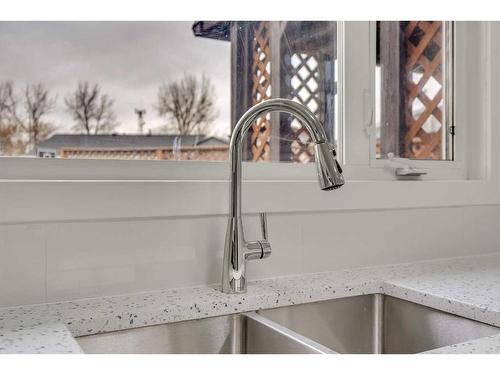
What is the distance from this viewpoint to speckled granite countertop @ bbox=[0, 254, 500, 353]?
3.03ft

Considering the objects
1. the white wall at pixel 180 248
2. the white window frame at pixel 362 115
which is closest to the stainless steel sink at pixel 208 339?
the white wall at pixel 180 248

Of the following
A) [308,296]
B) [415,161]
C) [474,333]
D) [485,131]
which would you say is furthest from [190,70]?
[485,131]

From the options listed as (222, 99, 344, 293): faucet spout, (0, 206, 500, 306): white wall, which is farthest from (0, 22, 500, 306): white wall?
(222, 99, 344, 293): faucet spout

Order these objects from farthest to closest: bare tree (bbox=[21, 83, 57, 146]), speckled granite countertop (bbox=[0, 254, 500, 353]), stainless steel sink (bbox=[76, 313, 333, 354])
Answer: bare tree (bbox=[21, 83, 57, 146])
stainless steel sink (bbox=[76, 313, 333, 354])
speckled granite countertop (bbox=[0, 254, 500, 353])

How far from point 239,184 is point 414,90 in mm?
919

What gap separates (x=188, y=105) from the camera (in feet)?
4.60

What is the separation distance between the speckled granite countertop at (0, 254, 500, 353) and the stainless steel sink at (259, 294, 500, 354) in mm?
24

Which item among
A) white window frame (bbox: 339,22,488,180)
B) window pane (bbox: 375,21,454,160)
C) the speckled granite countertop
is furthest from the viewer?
window pane (bbox: 375,21,454,160)

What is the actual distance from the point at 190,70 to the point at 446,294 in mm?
843

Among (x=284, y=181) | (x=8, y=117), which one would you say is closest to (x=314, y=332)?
(x=284, y=181)

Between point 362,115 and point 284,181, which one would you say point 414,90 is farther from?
point 284,181

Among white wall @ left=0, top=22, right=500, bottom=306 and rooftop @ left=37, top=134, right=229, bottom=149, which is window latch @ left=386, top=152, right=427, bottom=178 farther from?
rooftop @ left=37, top=134, right=229, bottom=149

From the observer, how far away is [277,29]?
5.05 feet
